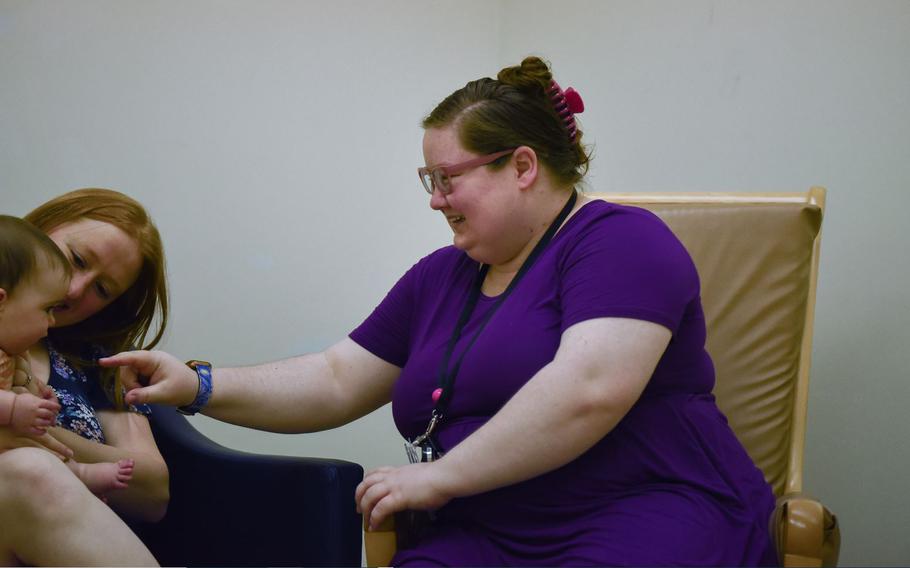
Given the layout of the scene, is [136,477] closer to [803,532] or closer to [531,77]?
[531,77]

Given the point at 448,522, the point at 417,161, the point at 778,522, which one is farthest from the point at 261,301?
the point at 778,522

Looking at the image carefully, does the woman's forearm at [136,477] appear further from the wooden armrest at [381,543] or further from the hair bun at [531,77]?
the hair bun at [531,77]

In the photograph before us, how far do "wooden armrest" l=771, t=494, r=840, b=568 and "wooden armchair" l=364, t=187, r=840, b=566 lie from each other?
0.40 metres

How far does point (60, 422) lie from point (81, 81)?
45.9 inches

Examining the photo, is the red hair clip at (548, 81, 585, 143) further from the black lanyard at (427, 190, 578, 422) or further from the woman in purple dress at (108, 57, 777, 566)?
the black lanyard at (427, 190, 578, 422)

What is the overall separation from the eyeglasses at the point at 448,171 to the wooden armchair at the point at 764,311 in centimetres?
56

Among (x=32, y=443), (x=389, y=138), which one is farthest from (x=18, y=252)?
(x=389, y=138)

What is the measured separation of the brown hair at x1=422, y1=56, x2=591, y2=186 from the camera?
1717mm

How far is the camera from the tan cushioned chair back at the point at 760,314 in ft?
6.20

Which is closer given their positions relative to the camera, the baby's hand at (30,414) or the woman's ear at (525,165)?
the baby's hand at (30,414)

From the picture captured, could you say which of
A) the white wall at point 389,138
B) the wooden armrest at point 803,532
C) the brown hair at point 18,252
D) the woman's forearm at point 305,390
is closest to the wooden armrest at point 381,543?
the woman's forearm at point 305,390

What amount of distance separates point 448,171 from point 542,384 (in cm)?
49

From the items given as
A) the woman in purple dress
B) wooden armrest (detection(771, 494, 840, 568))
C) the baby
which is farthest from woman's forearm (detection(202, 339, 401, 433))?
wooden armrest (detection(771, 494, 840, 568))

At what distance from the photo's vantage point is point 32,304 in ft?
5.46
